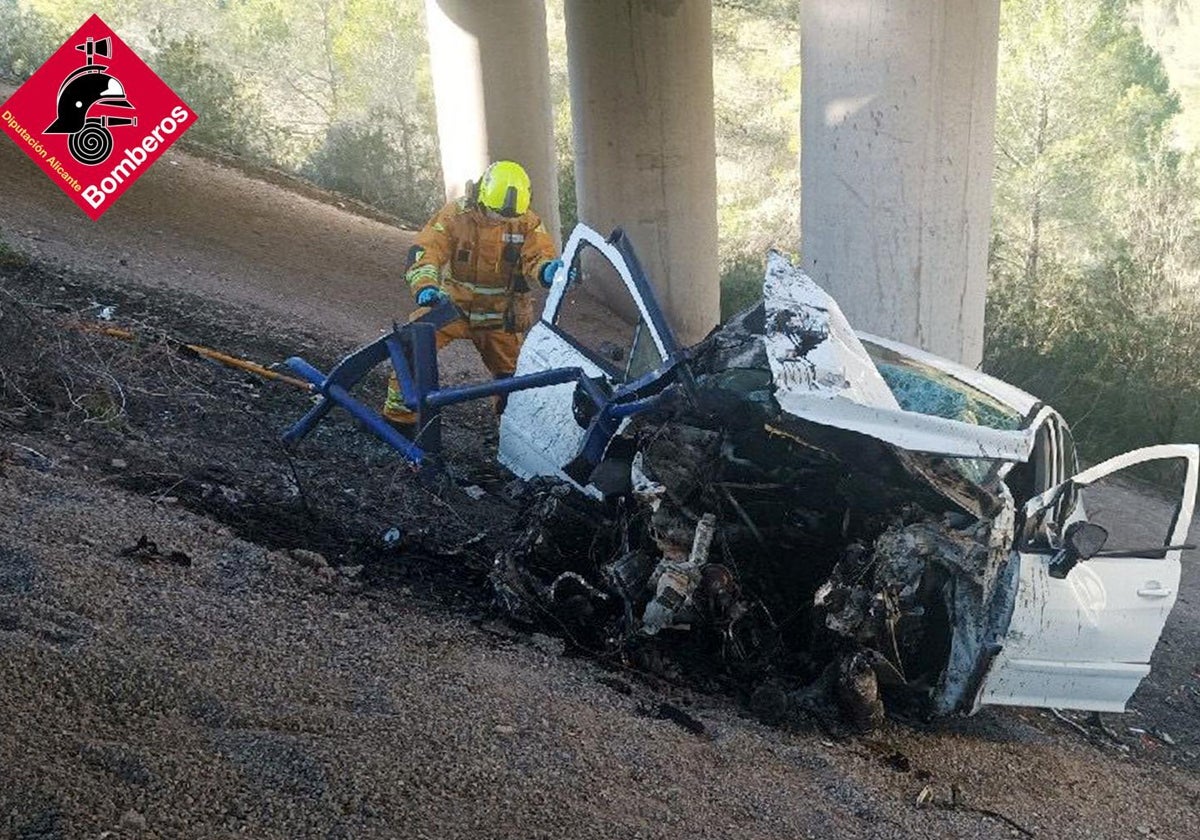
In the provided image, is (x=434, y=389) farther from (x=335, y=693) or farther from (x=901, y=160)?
(x=901, y=160)

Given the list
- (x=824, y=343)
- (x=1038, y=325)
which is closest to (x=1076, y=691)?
(x=824, y=343)

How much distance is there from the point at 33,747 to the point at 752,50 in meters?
39.4

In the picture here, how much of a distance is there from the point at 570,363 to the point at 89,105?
401 inches

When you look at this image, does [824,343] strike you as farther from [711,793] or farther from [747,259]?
[747,259]

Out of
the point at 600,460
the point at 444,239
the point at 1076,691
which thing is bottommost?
the point at 1076,691

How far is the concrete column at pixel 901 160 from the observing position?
977 centimetres

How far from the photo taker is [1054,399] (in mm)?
15812

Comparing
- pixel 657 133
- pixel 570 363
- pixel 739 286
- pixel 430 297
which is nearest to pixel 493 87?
pixel 657 133

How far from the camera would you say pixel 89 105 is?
50.3ft

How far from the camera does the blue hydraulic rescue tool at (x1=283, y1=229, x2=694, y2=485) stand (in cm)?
635

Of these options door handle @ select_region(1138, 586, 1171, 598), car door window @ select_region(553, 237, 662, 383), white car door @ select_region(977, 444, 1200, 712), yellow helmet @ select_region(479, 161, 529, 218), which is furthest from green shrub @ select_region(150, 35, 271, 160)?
door handle @ select_region(1138, 586, 1171, 598)

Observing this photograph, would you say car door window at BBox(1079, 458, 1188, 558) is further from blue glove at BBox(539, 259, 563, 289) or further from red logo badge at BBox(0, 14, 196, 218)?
red logo badge at BBox(0, 14, 196, 218)

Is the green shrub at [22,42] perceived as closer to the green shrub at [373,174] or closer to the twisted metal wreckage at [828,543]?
the green shrub at [373,174]

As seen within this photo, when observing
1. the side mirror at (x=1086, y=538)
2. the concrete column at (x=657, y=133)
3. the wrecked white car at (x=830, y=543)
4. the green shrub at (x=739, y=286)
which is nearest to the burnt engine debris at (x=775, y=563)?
the wrecked white car at (x=830, y=543)
